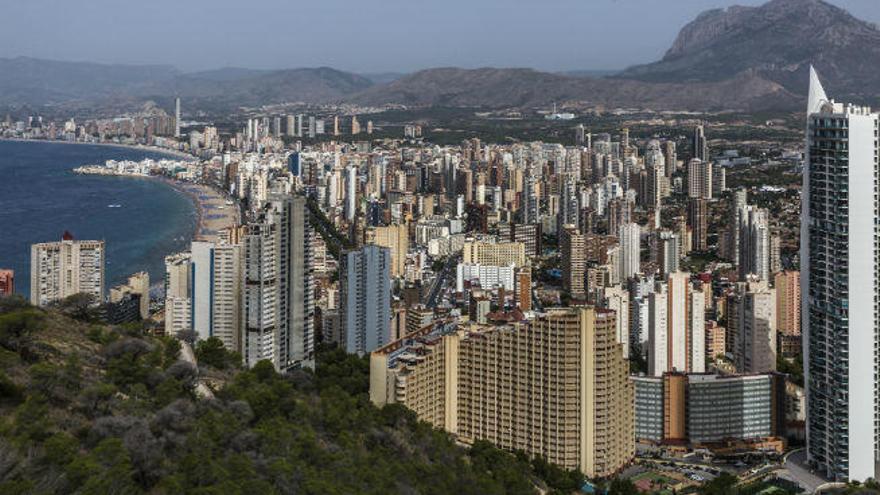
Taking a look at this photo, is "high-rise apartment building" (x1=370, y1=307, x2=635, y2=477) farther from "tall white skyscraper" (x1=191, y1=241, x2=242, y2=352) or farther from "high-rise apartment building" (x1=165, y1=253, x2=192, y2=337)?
"high-rise apartment building" (x1=165, y1=253, x2=192, y2=337)

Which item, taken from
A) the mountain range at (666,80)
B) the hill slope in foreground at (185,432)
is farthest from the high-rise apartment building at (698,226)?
the mountain range at (666,80)

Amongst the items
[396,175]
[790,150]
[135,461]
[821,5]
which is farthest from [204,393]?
[821,5]

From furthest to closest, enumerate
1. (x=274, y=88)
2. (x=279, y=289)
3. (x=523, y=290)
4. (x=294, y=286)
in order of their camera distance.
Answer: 1. (x=274, y=88)
2. (x=523, y=290)
3. (x=294, y=286)
4. (x=279, y=289)

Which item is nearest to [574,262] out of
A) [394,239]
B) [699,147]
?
[394,239]

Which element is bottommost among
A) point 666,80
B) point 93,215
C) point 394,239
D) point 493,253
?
point 493,253

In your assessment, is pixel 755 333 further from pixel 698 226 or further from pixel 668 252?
pixel 698 226

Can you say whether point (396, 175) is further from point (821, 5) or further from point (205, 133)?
point (821, 5)

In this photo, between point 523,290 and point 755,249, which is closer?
point 523,290

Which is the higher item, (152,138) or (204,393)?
(152,138)
